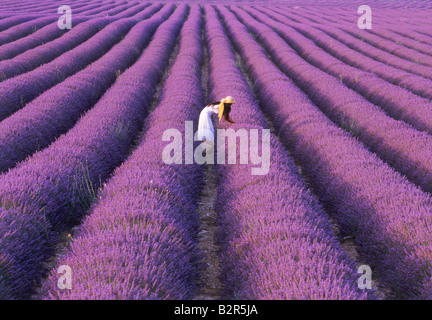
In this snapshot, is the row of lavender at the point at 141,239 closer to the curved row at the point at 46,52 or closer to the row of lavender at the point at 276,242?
the row of lavender at the point at 276,242

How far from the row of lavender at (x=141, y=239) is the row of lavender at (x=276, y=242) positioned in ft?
1.19

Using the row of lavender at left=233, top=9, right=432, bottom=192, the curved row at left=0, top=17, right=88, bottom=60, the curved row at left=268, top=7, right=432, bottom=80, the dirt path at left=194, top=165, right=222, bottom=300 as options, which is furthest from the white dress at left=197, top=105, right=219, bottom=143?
the curved row at left=0, top=17, right=88, bottom=60

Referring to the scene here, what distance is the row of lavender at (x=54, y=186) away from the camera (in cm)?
289

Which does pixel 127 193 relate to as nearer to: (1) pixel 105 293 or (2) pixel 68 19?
(1) pixel 105 293

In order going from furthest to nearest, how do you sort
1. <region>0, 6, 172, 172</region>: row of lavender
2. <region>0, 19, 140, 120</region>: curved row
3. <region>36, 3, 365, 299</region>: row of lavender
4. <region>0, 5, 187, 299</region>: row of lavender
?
<region>0, 19, 140, 120</region>: curved row → <region>0, 6, 172, 172</region>: row of lavender → <region>0, 5, 187, 299</region>: row of lavender → <region>36, 3, 365, 299</region>: row of lavender

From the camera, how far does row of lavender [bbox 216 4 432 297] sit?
117 inches

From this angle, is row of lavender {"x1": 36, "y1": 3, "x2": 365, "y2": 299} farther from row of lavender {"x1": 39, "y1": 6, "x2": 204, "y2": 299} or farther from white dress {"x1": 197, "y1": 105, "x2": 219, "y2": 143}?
white dress {"x1": 197, "y1": 105, "x2": 219, "y2": 143}

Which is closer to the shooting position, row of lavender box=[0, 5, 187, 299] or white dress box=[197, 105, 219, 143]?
row of lavender box=[0, 5, 187, 299]

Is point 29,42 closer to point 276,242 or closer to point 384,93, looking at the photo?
point 384,93

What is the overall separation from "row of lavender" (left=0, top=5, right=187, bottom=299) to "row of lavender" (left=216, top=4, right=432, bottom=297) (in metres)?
2.78

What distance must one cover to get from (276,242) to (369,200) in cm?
148

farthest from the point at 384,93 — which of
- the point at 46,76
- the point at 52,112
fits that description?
the point at 46,76

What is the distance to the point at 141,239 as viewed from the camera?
2705 mm

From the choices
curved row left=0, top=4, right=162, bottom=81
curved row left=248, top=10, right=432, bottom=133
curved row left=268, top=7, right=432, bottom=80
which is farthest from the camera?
curved row left=268, top=7, right=432, bottom=80
